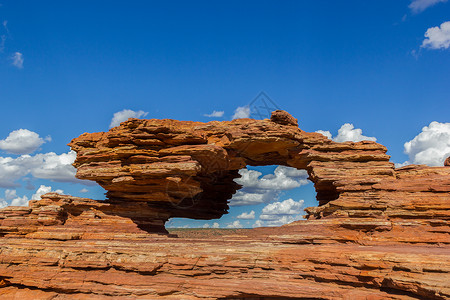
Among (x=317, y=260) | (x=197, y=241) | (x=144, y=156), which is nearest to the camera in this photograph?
(x=317, y=260)

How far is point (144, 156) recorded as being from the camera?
2461 centimetres

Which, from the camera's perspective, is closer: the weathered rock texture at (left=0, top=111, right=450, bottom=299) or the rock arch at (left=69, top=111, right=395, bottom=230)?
the weathered rock texture at (left=0, top=111, right=450, bottom=299)

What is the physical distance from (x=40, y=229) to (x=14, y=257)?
2.71m

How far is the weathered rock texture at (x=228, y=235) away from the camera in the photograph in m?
17.1

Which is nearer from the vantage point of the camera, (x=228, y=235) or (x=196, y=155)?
(x=228, y=235)

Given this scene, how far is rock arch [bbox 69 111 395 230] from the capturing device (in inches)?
941

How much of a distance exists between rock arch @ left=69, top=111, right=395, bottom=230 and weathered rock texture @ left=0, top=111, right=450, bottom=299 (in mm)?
107

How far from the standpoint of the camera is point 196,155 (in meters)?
24.7

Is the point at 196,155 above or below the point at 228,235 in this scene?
above

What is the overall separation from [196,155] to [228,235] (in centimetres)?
669

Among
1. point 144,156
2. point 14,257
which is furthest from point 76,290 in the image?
point 144,156

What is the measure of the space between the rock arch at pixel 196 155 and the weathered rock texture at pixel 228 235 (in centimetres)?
11

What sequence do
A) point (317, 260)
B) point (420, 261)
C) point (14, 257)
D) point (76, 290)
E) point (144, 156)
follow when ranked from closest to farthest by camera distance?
point (420, 261), point (317, 260), point (76, 290), point (14, 257), point (144, 156)

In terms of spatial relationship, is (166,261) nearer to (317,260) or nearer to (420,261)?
(317,260)
